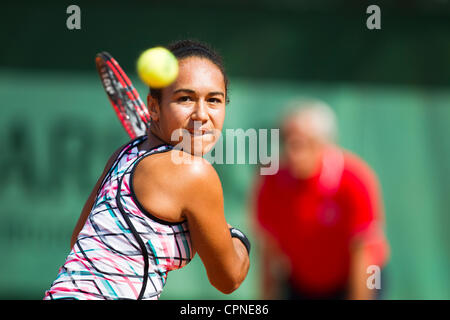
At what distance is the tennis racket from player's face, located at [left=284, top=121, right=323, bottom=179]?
151cm

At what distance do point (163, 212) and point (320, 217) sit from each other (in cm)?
249

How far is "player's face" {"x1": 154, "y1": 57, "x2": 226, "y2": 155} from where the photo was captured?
210 centimetres

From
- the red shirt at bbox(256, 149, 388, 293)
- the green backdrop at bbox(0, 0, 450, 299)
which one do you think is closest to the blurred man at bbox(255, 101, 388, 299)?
the red shirt at bbox(256, 149, 388, 293)

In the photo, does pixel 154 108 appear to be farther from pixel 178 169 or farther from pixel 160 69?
pixel 178 169

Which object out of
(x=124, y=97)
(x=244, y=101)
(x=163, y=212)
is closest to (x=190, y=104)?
(x=163, y=212)

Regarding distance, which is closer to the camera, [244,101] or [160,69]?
[160,69]

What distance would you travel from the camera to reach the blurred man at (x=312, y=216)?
423 cm

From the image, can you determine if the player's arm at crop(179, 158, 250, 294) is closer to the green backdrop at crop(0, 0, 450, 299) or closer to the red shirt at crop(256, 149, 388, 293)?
the red shirt at crop(256, 149, 388, 293)

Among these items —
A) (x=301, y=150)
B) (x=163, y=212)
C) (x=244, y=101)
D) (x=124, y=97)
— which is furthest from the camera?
(x=244, y=101)

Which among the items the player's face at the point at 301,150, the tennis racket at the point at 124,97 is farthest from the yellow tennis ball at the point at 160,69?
the player's face at the point at 301,150

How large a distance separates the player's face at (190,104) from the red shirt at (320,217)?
90.5 inches

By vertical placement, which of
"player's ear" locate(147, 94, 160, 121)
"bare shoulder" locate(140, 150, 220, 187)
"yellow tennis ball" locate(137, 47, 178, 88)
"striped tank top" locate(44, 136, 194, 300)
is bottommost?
"striped tank top" locate(44, 136, 194, 300)

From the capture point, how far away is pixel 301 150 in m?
4.27

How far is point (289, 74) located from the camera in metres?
6.66
